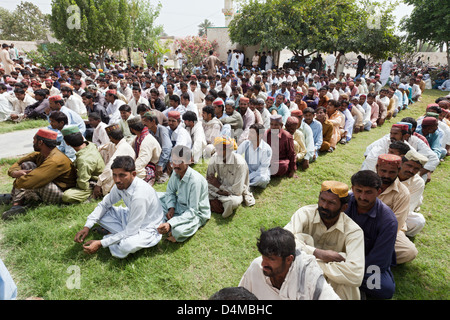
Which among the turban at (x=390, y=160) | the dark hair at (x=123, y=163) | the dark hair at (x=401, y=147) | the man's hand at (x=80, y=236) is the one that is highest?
the dark hair at (x=123, y=163)

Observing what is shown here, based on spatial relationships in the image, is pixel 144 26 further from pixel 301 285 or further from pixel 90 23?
pixel 301 285

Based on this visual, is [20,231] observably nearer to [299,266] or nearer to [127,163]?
[127,163]

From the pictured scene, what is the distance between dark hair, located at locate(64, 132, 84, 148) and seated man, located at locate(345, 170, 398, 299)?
3888 mm

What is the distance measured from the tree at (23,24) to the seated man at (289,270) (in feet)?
146

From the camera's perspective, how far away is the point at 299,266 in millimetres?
1816

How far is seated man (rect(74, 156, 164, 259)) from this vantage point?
9.57 ft

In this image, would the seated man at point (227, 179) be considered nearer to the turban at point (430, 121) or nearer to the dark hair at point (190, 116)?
the dark hair at point (190, 116)

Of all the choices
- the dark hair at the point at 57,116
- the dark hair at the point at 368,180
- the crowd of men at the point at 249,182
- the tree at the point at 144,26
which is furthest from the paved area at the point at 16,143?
the tree at the point at 144,26

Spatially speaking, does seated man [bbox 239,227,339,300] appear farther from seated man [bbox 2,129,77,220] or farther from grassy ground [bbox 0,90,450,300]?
seated man [bbox 2,129,77,220]

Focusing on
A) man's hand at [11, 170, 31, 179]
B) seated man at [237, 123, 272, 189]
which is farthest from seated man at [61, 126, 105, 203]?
seated man at [237, 123, 272, 189]

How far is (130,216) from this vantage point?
3018 mm

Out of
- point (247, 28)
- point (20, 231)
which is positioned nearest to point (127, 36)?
point (247, 28)

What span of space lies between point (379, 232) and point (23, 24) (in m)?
48.0

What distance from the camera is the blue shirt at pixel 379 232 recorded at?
236cm
